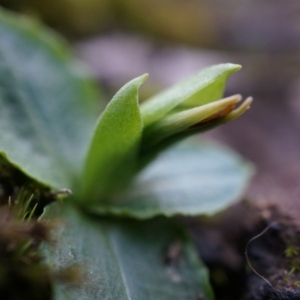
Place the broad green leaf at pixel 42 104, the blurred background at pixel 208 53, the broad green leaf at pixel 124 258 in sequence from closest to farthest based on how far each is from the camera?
the broad green leaf at pixel 124 258 < the broad green leaf at pixel 42 104 < the blurred background at pixel 208 53

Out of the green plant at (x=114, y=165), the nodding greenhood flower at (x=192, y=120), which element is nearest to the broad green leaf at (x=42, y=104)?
the green plant at (x=114, y=165)

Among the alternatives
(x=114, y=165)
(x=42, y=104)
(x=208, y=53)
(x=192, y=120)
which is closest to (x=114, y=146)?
(x=114, y=165)

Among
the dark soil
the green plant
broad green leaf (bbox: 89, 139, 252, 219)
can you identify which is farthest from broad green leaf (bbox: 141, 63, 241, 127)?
the dark soil

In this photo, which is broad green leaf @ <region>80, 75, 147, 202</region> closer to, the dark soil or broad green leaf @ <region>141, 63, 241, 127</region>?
broad green leaf @ <region>141, 63, 241, 127</region>

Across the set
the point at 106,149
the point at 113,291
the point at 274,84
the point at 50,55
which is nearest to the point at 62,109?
the point at 50,55

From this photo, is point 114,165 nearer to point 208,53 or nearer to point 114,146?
point 114,146

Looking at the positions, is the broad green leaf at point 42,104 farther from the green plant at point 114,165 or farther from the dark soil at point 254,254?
the dark soil at point 254,254
